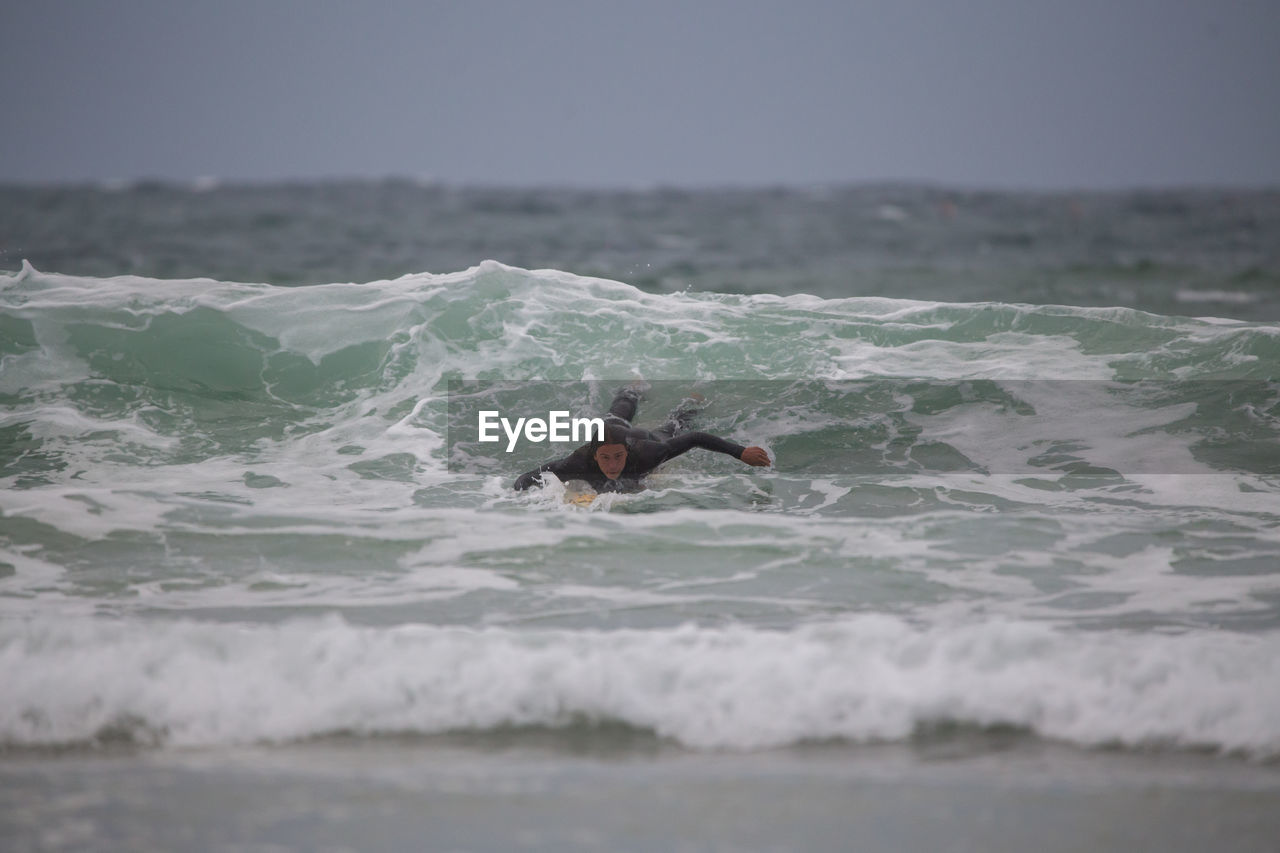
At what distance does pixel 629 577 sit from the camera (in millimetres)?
6750

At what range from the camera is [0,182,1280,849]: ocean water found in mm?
4551

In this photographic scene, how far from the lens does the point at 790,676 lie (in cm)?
534

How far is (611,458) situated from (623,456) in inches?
3.3

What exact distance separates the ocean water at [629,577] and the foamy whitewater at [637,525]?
0.03 m

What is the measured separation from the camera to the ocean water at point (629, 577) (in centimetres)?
455

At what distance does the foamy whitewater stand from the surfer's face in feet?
0.81

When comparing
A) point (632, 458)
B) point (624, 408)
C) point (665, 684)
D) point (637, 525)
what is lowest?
point (665, 684)

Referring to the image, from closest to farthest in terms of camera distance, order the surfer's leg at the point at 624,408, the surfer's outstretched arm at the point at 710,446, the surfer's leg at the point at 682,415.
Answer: the surfer's outstretched arm at the point at 710,446 → the surfer's leg at the point at 624,408 → the surfer's leg at the point at 682,415

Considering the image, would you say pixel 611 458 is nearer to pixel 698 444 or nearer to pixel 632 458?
pixel 632 458

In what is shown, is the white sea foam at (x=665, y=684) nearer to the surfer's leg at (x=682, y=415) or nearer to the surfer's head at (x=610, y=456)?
the surfer's head at (x=610, y=456)

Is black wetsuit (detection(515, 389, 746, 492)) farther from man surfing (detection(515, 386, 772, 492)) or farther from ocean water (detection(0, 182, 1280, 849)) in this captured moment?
ocean water (detection(0, 182, 1280, 849))

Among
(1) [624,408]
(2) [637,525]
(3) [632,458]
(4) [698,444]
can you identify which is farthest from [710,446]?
(2) [637,525]

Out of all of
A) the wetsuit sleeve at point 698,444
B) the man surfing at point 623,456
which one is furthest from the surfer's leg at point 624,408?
the wetsuit sleeve at point 698,444

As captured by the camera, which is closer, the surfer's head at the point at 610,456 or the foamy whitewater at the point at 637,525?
the foamy whitewater at the point at 637,525
